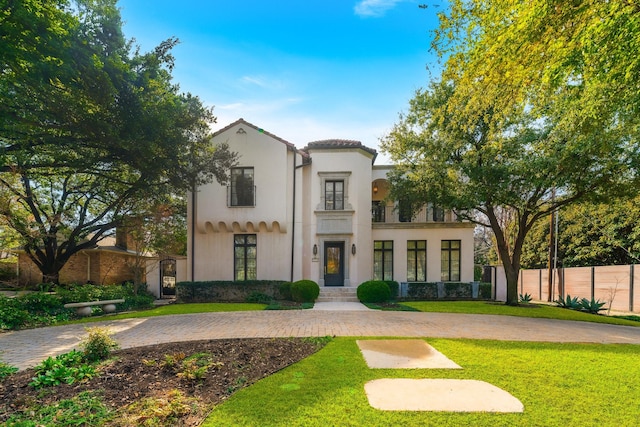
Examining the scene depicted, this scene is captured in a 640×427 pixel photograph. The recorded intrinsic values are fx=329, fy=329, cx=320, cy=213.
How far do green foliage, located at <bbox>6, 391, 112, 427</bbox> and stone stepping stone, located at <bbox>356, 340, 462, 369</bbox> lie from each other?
12.0 feet

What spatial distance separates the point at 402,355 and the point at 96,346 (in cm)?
522

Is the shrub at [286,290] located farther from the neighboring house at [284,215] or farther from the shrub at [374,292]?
the shrub at [374,292]

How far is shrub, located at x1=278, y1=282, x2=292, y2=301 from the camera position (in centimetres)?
1530

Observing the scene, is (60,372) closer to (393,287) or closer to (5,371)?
(5,371)

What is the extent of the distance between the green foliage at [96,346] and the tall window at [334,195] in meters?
12.3

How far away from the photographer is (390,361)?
18.4 ft

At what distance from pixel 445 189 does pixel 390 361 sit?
384 inches

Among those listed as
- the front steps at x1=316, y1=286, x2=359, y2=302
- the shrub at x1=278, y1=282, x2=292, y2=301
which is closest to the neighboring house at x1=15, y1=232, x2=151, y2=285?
the shrub at x1=278, y1=282, x2=292, y2=301

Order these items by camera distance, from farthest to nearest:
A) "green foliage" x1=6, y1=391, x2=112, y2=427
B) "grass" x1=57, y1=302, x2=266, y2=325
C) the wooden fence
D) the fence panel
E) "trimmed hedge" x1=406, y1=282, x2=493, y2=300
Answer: "trimmed hedge" x1=406, y1=282, x2=493, y2=300 < the fence panel < the wooden fence < "grass" x1=57, y1=302, x2=266, y2=325 < "green foliage" x1=6, y1=391, x2=112, y2=427

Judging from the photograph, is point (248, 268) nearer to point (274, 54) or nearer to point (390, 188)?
point (390, 188)

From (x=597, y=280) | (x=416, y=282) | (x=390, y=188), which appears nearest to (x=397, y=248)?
(x=416, y=282)

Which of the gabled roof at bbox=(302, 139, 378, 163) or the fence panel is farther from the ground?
the gabled roof at bbox=(302, 139, 378, 163)

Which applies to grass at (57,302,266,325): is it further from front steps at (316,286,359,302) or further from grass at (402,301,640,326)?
grass at (402,301,640,326)

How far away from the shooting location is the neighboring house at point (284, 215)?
54.1 ft
